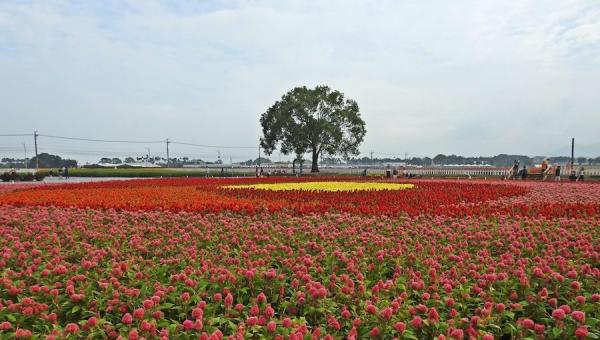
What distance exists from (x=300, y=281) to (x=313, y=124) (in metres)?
40.4

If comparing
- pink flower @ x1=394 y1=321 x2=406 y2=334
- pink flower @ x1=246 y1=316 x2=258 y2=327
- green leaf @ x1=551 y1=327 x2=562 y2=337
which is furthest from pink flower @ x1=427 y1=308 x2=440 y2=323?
pink flower @ x1=246 y1=316 x2=258 y2=327

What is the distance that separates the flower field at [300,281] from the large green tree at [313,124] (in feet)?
123

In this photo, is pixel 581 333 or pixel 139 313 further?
pixel 139 313

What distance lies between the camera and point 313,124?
144ft

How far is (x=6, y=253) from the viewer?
440 cm

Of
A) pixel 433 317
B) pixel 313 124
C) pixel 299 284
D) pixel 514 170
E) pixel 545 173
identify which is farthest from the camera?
pixel 313 124

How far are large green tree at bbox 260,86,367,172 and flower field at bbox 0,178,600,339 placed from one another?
123 ft

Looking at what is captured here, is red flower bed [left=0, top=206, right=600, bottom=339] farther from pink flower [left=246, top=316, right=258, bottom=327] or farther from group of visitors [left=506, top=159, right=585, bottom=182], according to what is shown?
group of visitors [left=506, top=159, right=585, bottom=182]

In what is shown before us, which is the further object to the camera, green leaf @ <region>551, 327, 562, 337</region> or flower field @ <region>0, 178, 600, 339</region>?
flower field @ <region>0, 178, 600, 339</region>

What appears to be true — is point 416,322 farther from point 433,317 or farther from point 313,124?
point 313,124

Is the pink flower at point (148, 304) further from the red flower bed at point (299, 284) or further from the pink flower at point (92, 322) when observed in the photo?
the pink flower at point (92, 322)

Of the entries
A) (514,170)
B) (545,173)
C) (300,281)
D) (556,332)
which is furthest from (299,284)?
(514,170)

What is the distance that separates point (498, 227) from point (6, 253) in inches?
223

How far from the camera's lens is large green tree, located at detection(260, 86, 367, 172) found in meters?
44.1
